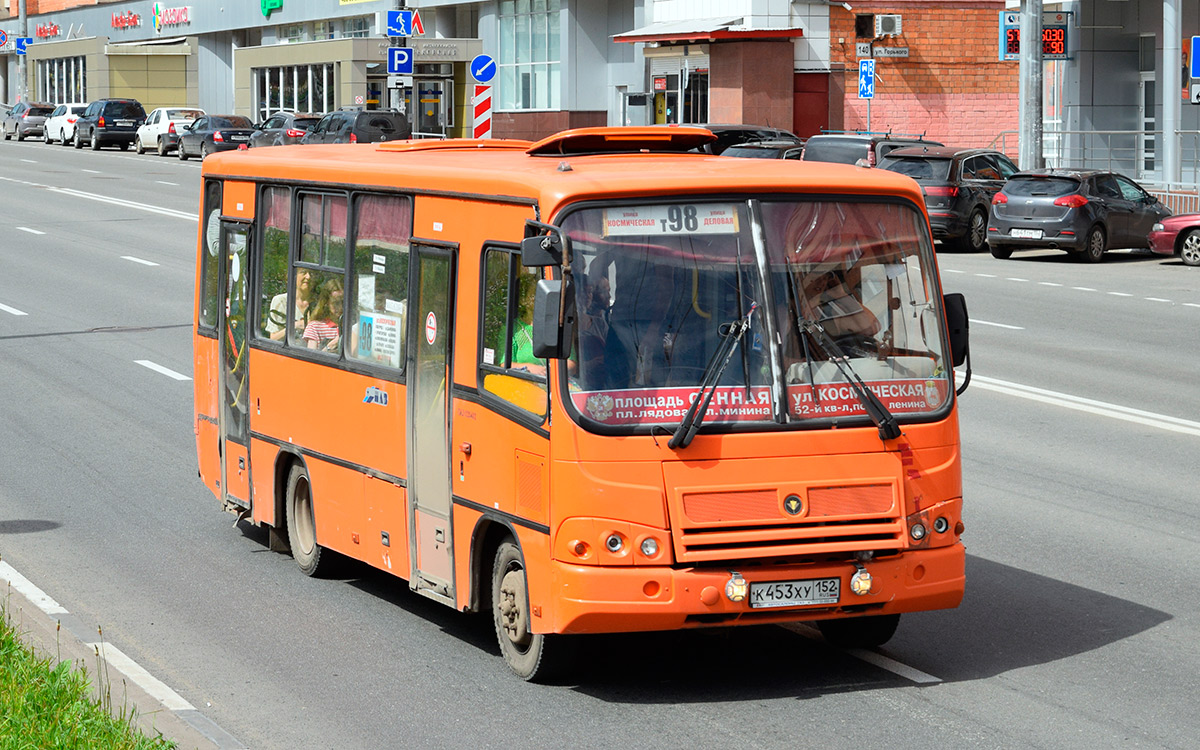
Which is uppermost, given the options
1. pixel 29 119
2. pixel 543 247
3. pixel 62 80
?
pixel 62 80

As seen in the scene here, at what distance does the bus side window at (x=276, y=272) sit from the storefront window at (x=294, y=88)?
186 feet

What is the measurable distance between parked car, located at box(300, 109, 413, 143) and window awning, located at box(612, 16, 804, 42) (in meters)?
7.64

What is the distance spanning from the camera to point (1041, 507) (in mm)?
10820

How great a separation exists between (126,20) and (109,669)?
90301 mm

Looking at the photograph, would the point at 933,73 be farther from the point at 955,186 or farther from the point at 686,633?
the point at 686,633

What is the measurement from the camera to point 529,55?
57375mm

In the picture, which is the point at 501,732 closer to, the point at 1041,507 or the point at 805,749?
the point at 805,749

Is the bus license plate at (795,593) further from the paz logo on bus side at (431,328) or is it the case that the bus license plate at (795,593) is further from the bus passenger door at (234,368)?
the bus passenger door at (234,368)

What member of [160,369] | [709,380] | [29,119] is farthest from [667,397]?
[29,119]

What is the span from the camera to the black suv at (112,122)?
6319cm

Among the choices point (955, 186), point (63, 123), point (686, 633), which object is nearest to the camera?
point (686, 633)

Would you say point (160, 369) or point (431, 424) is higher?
point (431, 424)

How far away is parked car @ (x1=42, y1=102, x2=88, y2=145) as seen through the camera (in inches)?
2606

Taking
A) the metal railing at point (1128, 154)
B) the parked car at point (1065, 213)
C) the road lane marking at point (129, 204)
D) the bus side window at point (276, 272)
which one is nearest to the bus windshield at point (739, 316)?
the bus side window at point (276, 272)
